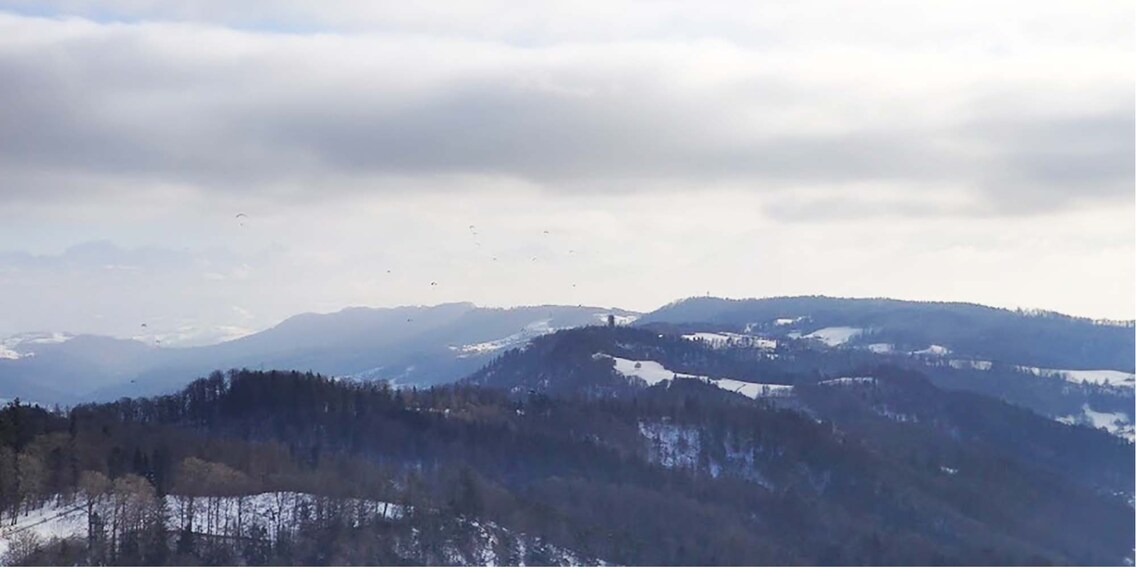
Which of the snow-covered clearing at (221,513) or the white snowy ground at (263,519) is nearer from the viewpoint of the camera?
the snow-covered clearing at (221,513)

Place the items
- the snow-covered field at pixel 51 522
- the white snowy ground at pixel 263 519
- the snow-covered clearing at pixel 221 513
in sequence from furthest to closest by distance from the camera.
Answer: the white snowy ground at pixel 263 519
the snow-covered clearing at pixel 221 513
the snow-covered field at pixel 51 522

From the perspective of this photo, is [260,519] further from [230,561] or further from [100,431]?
[100,431]

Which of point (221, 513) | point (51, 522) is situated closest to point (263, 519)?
point (221, 513)

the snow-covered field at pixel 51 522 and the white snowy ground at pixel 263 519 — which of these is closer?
the snow-covered field at pixel 51 522

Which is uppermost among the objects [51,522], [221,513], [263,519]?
[51,522]

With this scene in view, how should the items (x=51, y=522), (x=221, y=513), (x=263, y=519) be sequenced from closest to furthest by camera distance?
(x=51, y=522), (x=221, y=513), (x=263, y=519)

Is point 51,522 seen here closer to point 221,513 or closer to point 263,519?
point 221,513

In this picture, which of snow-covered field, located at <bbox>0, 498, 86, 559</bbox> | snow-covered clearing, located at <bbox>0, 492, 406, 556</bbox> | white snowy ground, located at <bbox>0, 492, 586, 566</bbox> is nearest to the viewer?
snow-covered field, located at <bbox>0, 498, 86, 559</bbox>

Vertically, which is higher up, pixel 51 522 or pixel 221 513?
pixel 51 522

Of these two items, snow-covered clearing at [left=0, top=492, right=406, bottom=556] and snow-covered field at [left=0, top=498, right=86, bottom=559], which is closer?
snow-covered field at [left=0, top=498, right=86, bottom=559]

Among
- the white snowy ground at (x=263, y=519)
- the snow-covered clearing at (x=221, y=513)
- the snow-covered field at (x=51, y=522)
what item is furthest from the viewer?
the white snowy ground at (x=263, y=519)

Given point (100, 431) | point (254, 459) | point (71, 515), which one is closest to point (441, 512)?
point (254, 459)
